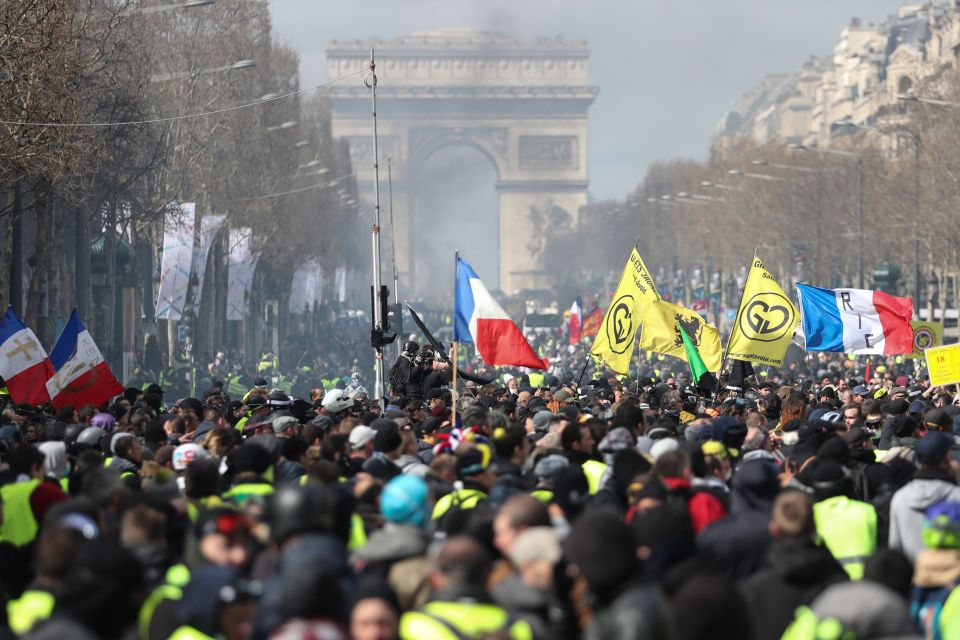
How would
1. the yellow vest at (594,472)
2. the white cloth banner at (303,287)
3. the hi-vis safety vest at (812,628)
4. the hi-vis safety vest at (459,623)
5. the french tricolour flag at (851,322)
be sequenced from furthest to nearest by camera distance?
the white cloth banner at (303,287)
the french tricolour flag at (851,322)
the yellow vest at (594,472)
the hi-vis safety vest at (812,628)
the hi-vis safety vest at (459,623)

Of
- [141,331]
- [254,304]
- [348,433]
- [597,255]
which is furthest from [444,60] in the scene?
[348,433]

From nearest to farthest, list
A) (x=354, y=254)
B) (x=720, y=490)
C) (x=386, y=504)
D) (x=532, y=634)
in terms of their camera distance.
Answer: (x=532, y=634) < (x=386, y=504) < (x=720, y=490) < (x=354, y=254)

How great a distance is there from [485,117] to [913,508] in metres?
136

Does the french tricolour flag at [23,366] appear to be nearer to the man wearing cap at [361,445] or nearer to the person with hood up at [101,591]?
the man wearing cap at [361,445]

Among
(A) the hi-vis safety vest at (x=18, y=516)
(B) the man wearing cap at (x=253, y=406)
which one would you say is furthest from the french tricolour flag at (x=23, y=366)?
(A) the hi-vis safety vest at (x=18, y=516)

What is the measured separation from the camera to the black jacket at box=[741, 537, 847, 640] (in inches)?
310

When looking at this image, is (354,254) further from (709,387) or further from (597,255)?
(709,387)

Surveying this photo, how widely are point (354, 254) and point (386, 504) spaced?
106127 mm

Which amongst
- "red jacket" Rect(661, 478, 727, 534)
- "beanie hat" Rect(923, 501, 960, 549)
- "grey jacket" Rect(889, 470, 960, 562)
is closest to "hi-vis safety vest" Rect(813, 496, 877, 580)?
"grey jacket" Rect(889, 470, 960, 562)

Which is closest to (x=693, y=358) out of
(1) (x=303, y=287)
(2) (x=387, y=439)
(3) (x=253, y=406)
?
(3) (x=253, y=406)

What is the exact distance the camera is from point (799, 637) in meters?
7.35

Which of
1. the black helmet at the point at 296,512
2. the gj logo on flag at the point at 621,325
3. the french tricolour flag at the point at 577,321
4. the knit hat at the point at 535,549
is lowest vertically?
the french tricolour flag at the point at 577,321

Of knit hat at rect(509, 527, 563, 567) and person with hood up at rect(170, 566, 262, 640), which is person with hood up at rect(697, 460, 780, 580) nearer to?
knit hat at rect(509, 527, 563, 567)

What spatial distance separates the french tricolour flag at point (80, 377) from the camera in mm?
19281
